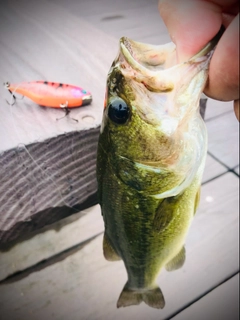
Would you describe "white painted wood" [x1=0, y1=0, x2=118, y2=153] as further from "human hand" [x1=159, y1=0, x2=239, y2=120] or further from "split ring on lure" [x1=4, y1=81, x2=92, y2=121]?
"human hand" [x1=159, y1=0, x2=239, y2=120]

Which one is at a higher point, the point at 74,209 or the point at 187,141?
the point at 187,141

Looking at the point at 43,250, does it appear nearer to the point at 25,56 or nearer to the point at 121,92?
the point at 25,56

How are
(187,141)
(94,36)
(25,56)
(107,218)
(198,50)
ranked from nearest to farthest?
(198,50)
(187,141)
(107,218)
(25,56)
(94,36)

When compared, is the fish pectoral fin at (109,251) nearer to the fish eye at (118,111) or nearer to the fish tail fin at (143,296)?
the fish tail fin at (143,296)

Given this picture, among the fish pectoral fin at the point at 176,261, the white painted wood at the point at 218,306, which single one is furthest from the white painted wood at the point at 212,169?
the fish pectoral fin at the point at 176,261

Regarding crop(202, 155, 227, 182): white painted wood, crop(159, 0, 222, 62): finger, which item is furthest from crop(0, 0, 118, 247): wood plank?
crop(202, 155, 227, 182): white painted wood

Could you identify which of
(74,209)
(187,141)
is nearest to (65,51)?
(74,209)
